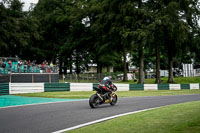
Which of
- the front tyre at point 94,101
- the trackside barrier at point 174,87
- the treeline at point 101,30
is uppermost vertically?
the treeline at point 101,30

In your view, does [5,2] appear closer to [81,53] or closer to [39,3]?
[39,3]

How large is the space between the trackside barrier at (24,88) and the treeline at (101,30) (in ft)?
41.7

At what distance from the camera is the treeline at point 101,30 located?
31672 millimetres

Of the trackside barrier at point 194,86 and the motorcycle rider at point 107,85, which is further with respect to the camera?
the trackside barrier at point 194,86

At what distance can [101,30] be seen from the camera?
37.1 meters

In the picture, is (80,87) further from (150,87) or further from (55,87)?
(150,87)

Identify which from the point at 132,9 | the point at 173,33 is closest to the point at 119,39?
the point at 132,9

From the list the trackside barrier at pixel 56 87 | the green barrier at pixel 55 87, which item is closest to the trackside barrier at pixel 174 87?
the trackside barrier at pixel 56 87

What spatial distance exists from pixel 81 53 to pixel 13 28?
14.6m

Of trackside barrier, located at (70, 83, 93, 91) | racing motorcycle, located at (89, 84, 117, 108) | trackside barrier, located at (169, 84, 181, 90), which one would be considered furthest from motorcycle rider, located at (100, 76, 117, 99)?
trackside barrier, located at (169, 84, 181, 90)

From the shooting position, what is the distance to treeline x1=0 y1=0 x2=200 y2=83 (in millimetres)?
31672

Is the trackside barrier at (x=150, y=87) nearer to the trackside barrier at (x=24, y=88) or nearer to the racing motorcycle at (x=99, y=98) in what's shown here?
the trackside barrier at (x=24, y=88)

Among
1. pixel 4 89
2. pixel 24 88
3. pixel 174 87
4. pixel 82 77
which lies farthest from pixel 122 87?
pixel 4 89

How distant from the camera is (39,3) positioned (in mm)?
53938
